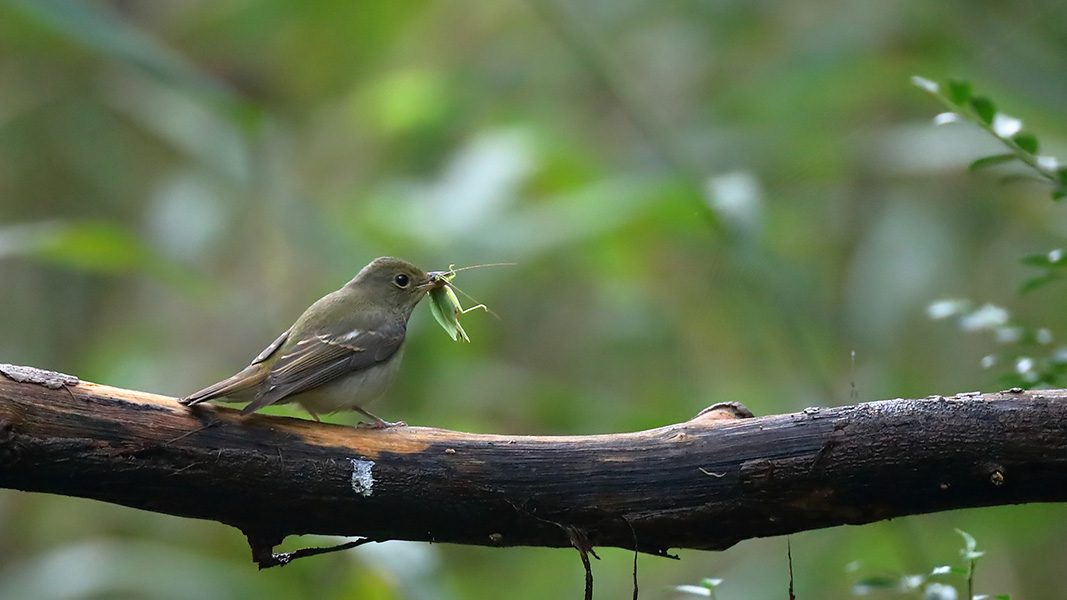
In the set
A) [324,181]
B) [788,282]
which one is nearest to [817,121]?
[788,282]

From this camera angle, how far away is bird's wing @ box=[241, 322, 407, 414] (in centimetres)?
353

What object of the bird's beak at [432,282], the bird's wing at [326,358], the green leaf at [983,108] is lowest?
the bird's wing at [326,358]

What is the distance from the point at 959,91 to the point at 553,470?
4.78ft

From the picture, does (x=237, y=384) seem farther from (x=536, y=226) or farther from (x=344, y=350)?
A: (x=536, y=226)

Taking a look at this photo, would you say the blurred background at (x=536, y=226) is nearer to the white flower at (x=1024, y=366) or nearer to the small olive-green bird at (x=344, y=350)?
the small olive-green bird at (x=344, y=350)

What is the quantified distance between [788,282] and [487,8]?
5.74 metres

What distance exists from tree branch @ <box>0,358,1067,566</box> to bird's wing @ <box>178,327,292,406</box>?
0.24ft

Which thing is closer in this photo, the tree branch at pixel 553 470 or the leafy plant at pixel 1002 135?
the tree branch at pixel 553 470

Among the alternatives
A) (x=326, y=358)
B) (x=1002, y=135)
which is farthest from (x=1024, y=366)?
(x=326, y=358)

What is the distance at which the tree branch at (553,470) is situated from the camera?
2.53 meters

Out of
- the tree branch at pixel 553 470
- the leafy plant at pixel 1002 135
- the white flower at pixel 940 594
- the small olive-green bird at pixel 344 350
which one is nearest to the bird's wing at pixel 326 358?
the small olive-green bird at pixel 344 350

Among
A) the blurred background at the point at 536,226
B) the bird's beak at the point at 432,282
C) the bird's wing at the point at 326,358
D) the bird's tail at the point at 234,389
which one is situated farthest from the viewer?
the blurred background at the point at 536,226

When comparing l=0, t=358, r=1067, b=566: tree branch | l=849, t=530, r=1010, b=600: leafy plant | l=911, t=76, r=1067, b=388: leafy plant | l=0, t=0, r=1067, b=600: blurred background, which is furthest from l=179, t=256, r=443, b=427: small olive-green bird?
l=911, t=76, r=1067, b=388: leafy plant

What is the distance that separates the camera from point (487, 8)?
9727mm
